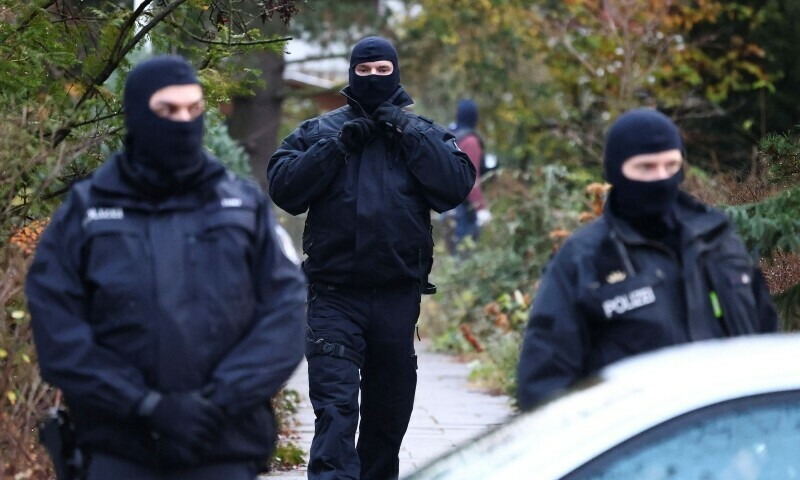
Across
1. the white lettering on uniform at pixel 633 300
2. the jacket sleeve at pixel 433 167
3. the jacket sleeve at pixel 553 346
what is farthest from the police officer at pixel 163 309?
the jacket sleeve at pixel 433 167

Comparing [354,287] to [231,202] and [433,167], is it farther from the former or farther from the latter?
[231,202]

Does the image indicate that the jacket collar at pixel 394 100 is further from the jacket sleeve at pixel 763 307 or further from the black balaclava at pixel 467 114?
the black balaclava at pixel 467 114

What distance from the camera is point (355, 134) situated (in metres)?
6.43

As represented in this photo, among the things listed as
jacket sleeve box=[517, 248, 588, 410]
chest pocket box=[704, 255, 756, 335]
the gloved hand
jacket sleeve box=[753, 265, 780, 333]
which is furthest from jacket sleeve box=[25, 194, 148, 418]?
the gloved hand

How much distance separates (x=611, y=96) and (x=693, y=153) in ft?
5.36

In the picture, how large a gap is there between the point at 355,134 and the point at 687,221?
102 inches

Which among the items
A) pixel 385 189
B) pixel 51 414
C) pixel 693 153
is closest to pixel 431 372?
pixel 693 153

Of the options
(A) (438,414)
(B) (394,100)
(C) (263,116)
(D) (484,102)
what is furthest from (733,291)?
(D) (484,102)

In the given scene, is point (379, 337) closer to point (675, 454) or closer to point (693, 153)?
point (675, 454)

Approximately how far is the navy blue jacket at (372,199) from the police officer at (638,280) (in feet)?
7.71

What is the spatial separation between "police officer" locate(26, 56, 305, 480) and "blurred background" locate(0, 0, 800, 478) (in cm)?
175

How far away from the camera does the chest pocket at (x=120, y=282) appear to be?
377 cm

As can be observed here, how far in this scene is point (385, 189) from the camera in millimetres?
6402

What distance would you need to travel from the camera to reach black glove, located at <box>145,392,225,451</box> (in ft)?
12.1
